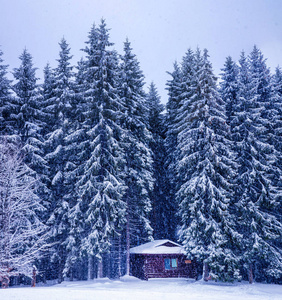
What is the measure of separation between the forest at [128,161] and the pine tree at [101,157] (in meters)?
0.10

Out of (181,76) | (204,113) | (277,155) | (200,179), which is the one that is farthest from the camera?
(181,76)

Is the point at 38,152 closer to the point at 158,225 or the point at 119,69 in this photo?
the point at 119,69

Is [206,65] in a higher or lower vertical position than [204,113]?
higher

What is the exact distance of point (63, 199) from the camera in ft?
95.4

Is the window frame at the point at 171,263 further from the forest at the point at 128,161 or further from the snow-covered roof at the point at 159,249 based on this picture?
the forest at the point at 128,161

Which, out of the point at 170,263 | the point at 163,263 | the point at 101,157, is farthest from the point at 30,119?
the point at 170,263

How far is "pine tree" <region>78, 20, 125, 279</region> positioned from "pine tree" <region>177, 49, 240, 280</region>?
19.1 ft

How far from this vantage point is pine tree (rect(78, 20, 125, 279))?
25922mm

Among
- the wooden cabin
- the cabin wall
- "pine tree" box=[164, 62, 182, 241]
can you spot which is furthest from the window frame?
"pine tree" box=[164, 62, 182, 241]

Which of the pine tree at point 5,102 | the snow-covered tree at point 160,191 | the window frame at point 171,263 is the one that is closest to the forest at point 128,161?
the pine tree at point 5,102

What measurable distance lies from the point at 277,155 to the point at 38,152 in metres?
21.7

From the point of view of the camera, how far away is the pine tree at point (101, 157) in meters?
25.9

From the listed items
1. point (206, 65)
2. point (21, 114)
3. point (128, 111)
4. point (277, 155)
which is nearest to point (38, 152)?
point (21, 114)

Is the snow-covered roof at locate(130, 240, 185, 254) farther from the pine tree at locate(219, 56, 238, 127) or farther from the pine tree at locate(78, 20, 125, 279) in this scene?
the pine tree at locate(219, 56, 238, 127)
